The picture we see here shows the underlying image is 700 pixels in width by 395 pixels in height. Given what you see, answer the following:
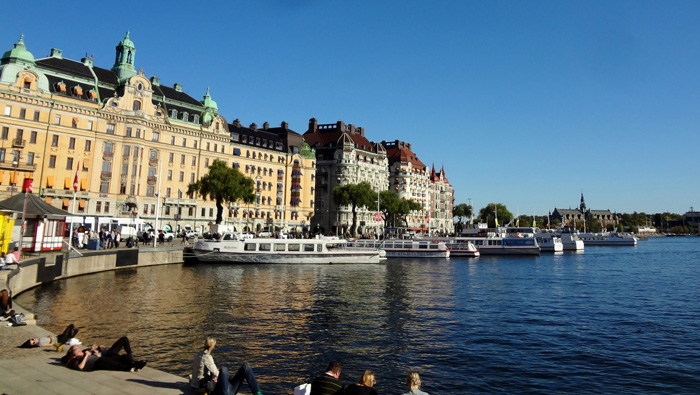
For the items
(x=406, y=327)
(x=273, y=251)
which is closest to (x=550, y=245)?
(x=273, y=251)

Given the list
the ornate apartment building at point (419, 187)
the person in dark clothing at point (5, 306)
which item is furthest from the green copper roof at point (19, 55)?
the ornate apartment building at point (419, 187)

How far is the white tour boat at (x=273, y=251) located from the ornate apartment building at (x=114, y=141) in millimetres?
12700

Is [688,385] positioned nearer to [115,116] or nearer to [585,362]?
[585,362]

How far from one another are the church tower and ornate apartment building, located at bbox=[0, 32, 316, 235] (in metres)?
0.20

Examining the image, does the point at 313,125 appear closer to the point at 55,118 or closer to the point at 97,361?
the point at 55,118

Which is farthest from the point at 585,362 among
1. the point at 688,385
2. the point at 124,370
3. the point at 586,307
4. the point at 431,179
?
the point at 431,179

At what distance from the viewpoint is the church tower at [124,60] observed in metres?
Answer: 89.4

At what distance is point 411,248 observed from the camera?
86.4m

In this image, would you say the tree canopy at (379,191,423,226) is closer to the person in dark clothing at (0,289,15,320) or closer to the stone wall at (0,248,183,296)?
the stone wall at (0,248,183,296)

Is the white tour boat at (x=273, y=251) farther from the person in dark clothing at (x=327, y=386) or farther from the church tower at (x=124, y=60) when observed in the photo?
the person in dark clothing at (x=327, y=386)

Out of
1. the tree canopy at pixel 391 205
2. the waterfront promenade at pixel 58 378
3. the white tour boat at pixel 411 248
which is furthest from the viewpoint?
the tree canopy at pixel 391 205

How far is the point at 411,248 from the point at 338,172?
5958 cm

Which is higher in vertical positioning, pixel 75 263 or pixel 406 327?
pixel 75 263

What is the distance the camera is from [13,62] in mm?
71875
